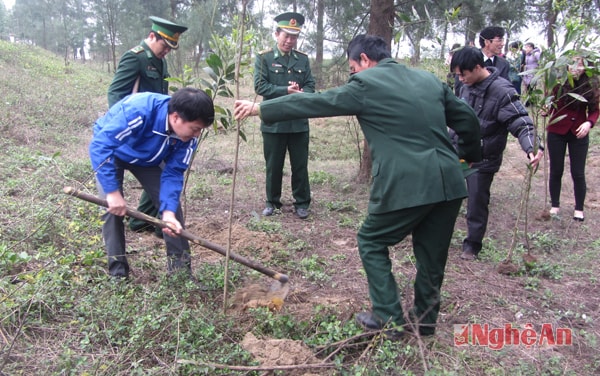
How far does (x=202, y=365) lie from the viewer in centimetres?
208

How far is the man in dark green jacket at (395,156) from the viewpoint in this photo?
2.24 meters

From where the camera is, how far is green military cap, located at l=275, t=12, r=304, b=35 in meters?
4.52

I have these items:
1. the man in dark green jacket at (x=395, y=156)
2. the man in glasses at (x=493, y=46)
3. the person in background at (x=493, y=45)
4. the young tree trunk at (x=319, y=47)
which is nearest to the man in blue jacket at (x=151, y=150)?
the man in dark green jacket at (x=395, y=156)

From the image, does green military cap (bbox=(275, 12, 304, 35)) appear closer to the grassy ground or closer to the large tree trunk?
the large tree trunk

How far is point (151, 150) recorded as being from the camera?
2713mm

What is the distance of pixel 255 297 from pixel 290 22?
2.95 m

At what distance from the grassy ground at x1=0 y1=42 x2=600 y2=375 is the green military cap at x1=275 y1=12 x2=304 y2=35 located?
75.8 inches

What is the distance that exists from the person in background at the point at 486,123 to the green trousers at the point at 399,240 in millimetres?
1270

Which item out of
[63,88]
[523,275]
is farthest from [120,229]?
[63,88]

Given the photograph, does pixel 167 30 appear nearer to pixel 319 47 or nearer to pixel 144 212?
pixel 144 212

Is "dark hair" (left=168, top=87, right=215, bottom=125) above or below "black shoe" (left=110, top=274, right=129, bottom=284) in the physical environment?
above

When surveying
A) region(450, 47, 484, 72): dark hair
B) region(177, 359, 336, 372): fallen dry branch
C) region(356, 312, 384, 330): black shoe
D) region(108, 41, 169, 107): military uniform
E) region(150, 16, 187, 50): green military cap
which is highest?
region(150, 16, 187, 50): green military cap

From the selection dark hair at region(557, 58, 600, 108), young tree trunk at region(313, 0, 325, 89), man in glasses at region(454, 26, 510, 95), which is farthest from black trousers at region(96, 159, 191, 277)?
young tree trunk at region(313, 0, 325, 89)

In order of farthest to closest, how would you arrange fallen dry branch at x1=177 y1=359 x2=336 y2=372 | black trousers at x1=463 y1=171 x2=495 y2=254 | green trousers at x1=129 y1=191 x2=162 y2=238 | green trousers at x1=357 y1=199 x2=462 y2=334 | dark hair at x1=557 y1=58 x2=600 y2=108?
dark hair at x1=557 y1=58 x2=600 y2=108
green trousers at x1=129 y1=191 x2=162 y2=238
black trousers at x1=463 y1=171 x2=495 y2=254
green trousers at x1=357 y1=199 x2=462 y2=334
fallen dry branch at x1=177 y1=359 x2=336 y2=372
